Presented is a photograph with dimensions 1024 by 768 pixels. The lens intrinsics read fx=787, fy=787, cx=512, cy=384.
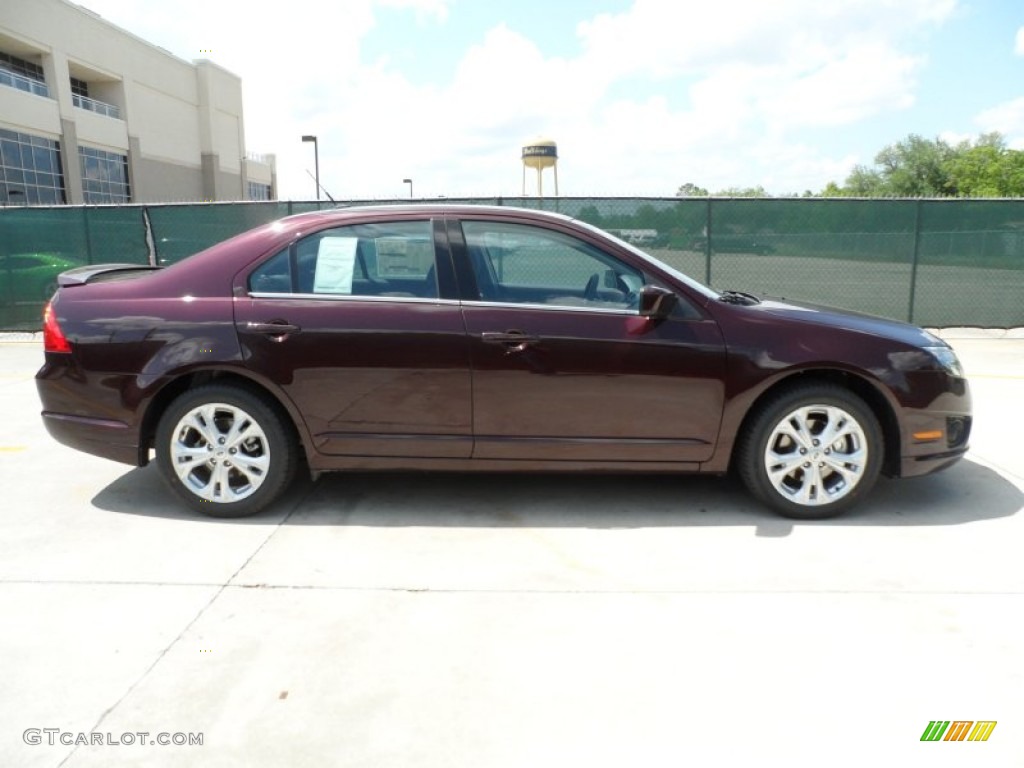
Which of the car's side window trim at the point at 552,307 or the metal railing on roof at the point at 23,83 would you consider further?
the metal railing on roof at the point at 23,83

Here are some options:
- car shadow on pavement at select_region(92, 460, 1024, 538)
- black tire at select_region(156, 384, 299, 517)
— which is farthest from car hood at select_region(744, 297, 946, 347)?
black tire at select_region(156, 384, 299, 517)

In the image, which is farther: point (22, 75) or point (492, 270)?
point (22, 75)

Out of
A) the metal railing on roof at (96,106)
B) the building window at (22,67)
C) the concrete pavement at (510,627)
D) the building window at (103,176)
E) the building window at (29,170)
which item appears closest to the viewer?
the concrete pavement at (510,627)

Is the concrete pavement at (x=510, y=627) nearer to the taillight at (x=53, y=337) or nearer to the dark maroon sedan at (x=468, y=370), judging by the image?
the dark maroon sedan at (x=468, y=370)

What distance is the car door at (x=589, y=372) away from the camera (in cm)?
402

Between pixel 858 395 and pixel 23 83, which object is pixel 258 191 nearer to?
pixel 23 83

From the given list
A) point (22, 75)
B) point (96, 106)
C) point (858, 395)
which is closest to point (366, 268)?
point (858, 395)

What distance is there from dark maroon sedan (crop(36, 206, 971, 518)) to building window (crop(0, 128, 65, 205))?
39.4m

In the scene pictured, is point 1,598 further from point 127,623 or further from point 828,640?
point 828,640

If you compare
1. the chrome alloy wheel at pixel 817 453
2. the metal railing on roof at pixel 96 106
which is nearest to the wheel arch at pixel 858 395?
the chrome alloy wheel at pixel 817 453

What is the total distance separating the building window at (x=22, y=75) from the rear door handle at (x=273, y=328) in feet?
135

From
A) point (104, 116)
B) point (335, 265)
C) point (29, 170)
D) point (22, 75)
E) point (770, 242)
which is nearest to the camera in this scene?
point (335, 265)

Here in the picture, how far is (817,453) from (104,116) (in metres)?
50.3

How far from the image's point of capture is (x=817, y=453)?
13.5ft
